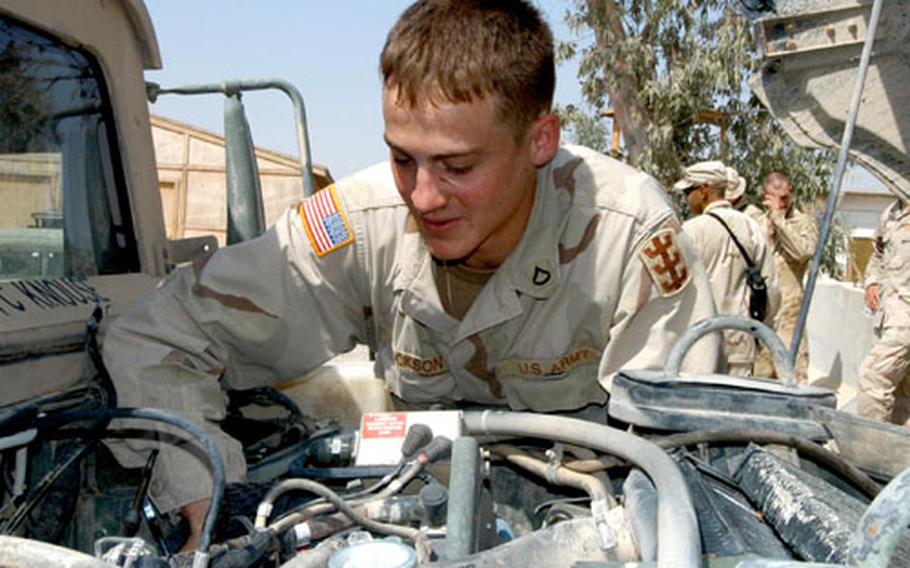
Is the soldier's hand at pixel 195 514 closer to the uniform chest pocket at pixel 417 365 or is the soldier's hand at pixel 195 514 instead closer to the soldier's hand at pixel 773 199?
the uniform chest pocket at pixel 417 365

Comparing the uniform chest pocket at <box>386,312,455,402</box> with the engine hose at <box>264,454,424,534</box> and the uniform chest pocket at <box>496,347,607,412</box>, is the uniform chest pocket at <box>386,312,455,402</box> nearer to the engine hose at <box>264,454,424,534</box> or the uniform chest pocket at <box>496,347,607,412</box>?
the uniform chest pocket at <box>496,347,607,412</box>

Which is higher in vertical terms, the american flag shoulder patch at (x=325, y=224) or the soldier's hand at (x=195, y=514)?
the american flag shoulder patch at (x=325, y=224)

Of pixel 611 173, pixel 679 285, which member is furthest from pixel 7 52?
pixel 679 285

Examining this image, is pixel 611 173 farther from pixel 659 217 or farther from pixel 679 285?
pixel 679 285

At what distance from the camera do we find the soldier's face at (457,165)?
1864 millimetres

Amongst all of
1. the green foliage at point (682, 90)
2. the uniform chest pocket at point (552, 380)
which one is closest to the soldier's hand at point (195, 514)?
the uniform chest pocket at point (552, 380)

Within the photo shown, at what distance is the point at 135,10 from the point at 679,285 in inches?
66.1

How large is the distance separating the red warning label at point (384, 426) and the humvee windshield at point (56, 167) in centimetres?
87

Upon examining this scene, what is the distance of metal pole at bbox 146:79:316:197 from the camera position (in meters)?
2.72

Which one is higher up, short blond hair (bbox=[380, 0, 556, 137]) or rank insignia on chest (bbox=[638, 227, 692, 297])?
short blond hair (bbox=[380, 0, 556, 137])

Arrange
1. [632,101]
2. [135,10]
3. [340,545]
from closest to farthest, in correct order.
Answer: [340,545] < [135,10] < [632,101]

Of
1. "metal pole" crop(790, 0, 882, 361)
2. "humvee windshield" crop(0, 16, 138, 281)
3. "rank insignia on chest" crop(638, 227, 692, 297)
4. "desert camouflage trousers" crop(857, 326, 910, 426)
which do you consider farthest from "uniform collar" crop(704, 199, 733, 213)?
"humvee windshield" crop(0, 16, 138, 281)

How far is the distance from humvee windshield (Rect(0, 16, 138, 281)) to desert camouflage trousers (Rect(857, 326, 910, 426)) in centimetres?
426

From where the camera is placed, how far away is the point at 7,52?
205 centimetres
